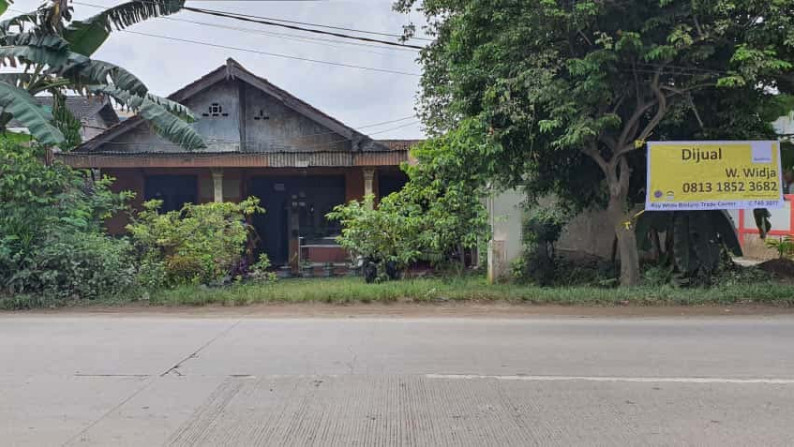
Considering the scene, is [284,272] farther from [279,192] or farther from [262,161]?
[262,161]

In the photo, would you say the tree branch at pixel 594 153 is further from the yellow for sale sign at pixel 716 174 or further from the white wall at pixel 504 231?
the white wall at pixel 504 231

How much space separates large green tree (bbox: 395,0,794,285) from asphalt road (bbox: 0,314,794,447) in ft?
12.5

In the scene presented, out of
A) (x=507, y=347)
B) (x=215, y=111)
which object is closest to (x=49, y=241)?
(x=215, y=111)

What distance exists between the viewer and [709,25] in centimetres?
930

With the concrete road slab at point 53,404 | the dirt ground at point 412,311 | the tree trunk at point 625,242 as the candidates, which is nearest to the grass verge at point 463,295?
the dirt ground at point 412,311

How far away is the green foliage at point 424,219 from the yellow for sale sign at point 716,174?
363cm

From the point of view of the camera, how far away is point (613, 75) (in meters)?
10.1

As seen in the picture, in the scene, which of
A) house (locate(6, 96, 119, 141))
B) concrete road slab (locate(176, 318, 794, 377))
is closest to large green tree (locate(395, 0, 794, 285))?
concrete road slab (locate(176, 318, 794, 377))

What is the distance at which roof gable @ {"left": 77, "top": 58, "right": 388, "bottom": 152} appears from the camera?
55.9 ft

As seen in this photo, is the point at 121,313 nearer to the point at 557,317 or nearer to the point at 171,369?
the point at 171,369

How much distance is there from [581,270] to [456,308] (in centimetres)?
421

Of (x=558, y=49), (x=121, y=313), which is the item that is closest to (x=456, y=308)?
(x=558, y=49)

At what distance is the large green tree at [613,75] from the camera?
9.14 meters

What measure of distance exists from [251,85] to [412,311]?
34.2ft
